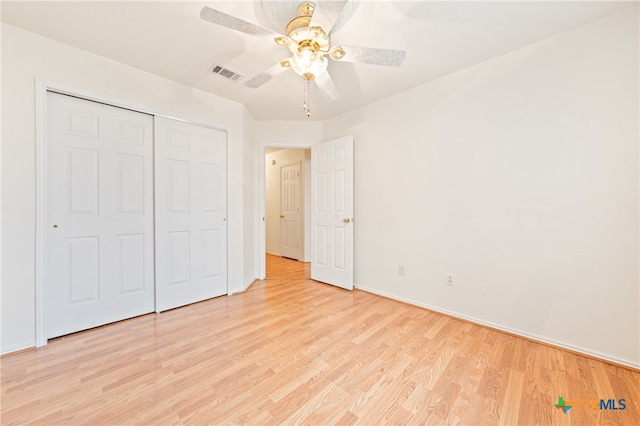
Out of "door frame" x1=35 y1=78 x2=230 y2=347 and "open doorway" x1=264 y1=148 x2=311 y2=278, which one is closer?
"door frame" x1=35 y1=78 x2=230 y2=347

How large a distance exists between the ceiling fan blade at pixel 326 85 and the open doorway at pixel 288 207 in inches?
111

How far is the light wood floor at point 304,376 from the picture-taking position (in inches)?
52.1

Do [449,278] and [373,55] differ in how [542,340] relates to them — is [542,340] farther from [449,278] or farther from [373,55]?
[373,55]

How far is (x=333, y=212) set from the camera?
3494 mm

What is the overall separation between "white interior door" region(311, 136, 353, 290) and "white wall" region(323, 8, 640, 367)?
0.55 m

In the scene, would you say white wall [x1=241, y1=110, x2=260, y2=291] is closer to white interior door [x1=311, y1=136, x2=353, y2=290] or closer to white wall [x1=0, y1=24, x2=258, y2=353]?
white interior door [x1=311, y1=136, x2=353, y2=290]

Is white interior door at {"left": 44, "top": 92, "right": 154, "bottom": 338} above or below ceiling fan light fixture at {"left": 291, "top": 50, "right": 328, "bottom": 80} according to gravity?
below

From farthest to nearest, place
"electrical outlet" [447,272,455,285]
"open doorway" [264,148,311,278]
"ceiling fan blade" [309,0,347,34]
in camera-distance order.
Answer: "open doorway" [264,148,311,278]
"electrical outlet" [447,272,455,285]
"ceiling fan blade" [309,0,347,34]

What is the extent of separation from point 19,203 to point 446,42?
3495 mm

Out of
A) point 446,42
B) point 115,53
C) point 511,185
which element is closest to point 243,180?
point 115,53

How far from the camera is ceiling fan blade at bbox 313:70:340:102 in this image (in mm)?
1877

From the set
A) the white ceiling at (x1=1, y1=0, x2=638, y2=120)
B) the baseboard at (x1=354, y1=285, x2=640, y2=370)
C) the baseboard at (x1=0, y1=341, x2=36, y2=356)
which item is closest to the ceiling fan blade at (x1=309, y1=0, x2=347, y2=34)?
the white ceiling at (x1=1, y1=0, x2=638, y2=120)

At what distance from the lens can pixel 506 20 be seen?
1768mm

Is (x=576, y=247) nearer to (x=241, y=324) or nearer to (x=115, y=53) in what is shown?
(x=241, y=324)
